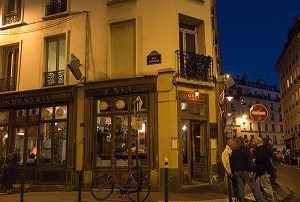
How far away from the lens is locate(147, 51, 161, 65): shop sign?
42.4ft

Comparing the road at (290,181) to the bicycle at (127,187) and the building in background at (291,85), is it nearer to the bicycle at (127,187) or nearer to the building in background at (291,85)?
the bicycle at (127,187)

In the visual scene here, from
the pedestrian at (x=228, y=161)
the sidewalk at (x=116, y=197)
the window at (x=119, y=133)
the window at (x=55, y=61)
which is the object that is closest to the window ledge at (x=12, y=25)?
the window at (x=55, y=61)

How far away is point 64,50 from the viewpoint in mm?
15047

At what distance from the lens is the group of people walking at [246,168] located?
8.93m

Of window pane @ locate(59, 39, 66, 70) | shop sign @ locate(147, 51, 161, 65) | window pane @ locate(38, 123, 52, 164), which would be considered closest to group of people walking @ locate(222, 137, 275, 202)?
shop sign @ locate(147, 51, 161, 65)

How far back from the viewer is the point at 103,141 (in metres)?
13.4

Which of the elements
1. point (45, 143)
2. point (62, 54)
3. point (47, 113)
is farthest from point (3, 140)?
point (62, 54)

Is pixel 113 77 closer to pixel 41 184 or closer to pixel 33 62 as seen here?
pixel 33 62

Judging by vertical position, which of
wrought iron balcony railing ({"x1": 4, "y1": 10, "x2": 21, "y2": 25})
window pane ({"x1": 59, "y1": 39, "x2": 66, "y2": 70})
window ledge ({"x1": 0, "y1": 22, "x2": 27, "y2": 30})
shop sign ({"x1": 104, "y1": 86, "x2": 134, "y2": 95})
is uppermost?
wrought iron balcony railing ({"x1": 4, "y1": 10, "x2": 21, "y2": 25})

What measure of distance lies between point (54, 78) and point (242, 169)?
29.9ft

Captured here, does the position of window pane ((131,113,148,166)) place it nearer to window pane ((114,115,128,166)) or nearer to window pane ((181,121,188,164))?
window pane ((114,115,128,166))

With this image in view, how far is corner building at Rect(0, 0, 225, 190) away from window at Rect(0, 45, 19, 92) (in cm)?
47

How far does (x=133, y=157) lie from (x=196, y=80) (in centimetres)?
372

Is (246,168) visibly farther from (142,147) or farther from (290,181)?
(290,181)
